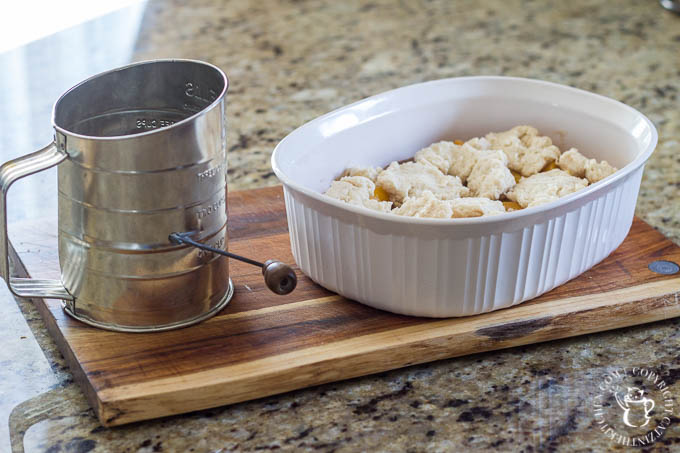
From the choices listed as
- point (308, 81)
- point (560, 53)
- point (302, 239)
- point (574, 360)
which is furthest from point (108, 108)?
point (560, 53)

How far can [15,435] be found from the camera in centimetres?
74

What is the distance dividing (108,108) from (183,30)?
102 centimetres

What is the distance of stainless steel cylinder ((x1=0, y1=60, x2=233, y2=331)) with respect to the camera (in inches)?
29.9

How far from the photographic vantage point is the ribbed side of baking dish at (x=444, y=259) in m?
0.80

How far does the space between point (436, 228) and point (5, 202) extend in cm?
41

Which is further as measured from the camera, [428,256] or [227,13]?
[227,13]

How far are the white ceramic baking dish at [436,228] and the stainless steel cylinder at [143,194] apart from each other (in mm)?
105

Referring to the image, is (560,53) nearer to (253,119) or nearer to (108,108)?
(253,119)

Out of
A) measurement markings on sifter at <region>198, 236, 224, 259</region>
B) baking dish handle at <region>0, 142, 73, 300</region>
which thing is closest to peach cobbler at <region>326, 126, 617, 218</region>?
measurement markings on sifter at <region>198, 236, 224, 259</region>

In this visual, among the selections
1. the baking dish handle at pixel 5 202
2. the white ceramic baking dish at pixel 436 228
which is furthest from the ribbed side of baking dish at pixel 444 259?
the baking dish handle at pixel 5 202

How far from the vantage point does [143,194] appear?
2.52 feet

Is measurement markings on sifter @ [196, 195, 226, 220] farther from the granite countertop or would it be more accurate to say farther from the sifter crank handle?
the granite countertop

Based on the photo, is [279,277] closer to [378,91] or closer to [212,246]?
[212,246]

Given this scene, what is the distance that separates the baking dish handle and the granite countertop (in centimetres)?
7
